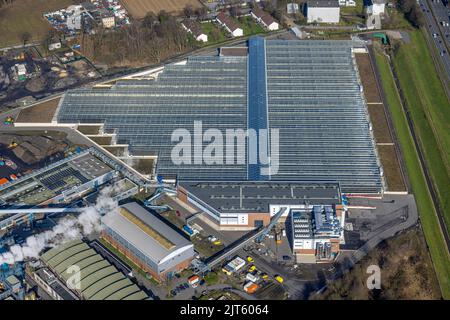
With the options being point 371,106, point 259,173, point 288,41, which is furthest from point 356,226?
point 288,41

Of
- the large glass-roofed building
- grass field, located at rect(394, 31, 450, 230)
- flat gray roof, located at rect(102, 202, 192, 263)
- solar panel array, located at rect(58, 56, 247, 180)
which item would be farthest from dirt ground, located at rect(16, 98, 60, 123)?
grass field, located at rect(394, 31, 450, 230)

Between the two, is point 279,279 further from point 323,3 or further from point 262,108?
point 323,3

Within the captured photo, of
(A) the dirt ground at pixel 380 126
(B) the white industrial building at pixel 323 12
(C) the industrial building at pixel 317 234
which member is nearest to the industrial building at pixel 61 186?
(C) the industrial building at pixel 317 234

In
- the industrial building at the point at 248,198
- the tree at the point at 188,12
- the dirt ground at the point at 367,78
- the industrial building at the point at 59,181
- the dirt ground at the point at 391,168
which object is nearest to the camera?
the industrial building at the point at 248,198

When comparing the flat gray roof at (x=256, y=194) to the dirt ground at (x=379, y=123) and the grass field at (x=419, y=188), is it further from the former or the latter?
the dirt ground at (x=379, y=123)

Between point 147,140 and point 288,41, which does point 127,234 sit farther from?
point 288,41
